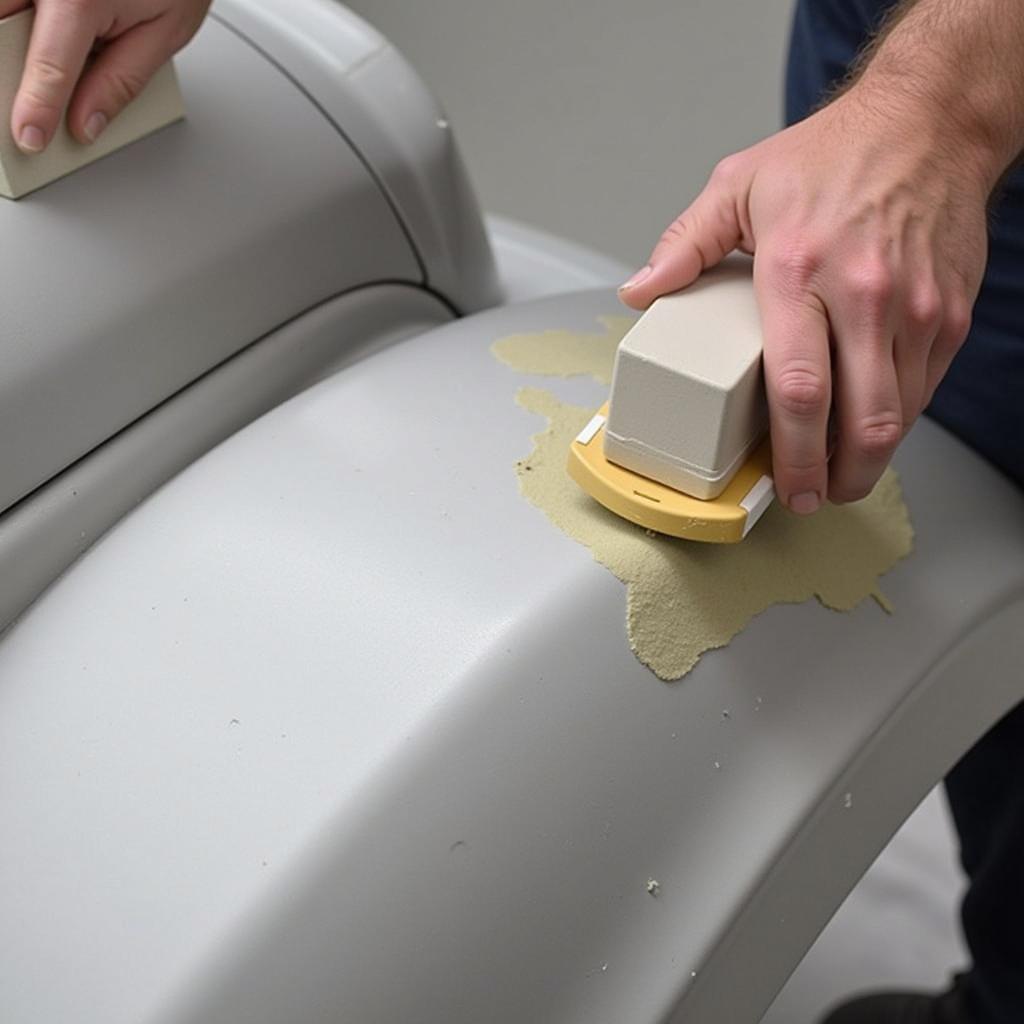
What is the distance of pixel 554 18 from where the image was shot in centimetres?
139

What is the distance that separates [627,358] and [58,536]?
0.91 ft

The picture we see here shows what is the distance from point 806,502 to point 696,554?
2.0 inches

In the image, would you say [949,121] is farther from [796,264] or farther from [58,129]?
[58,129]

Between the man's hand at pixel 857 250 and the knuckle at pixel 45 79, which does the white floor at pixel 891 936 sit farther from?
the knuckle at pixel 45 79

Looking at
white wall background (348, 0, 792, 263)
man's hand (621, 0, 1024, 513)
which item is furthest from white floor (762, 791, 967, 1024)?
white wall background (348, 0, 792, 263)

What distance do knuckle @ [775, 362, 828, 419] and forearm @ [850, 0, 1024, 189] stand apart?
0.12 meters

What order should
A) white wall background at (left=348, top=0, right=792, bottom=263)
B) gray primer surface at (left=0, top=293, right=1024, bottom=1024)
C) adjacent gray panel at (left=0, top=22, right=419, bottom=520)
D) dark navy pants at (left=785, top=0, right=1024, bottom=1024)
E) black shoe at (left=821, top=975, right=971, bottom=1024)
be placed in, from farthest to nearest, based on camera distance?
white wall background at (left=348, top=0, right=792, bottom=263)
black shoe at (left=821, top=975, right=971, bottom=1024)
dark navy pants at (left=785, top=0, right=1024, bottom=1024)
adjacent gray panel at (left=0, top=22, right=419, bottom=520)
gray primer surface at (left=0, top=293, right=1024, bottom=1024)

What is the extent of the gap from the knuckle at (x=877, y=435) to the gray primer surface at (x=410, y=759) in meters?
0.09

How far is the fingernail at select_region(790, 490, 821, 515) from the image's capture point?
54cm

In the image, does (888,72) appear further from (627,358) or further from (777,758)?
(777,758)

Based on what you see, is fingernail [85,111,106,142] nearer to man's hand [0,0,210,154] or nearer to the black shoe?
man's hand [0,0,210,154]

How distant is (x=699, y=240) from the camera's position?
0.55 metres

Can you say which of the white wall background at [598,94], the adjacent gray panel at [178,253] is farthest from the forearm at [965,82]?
the white wall background at [598,94]

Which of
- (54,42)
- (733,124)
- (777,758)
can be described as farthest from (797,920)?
(733,124)
